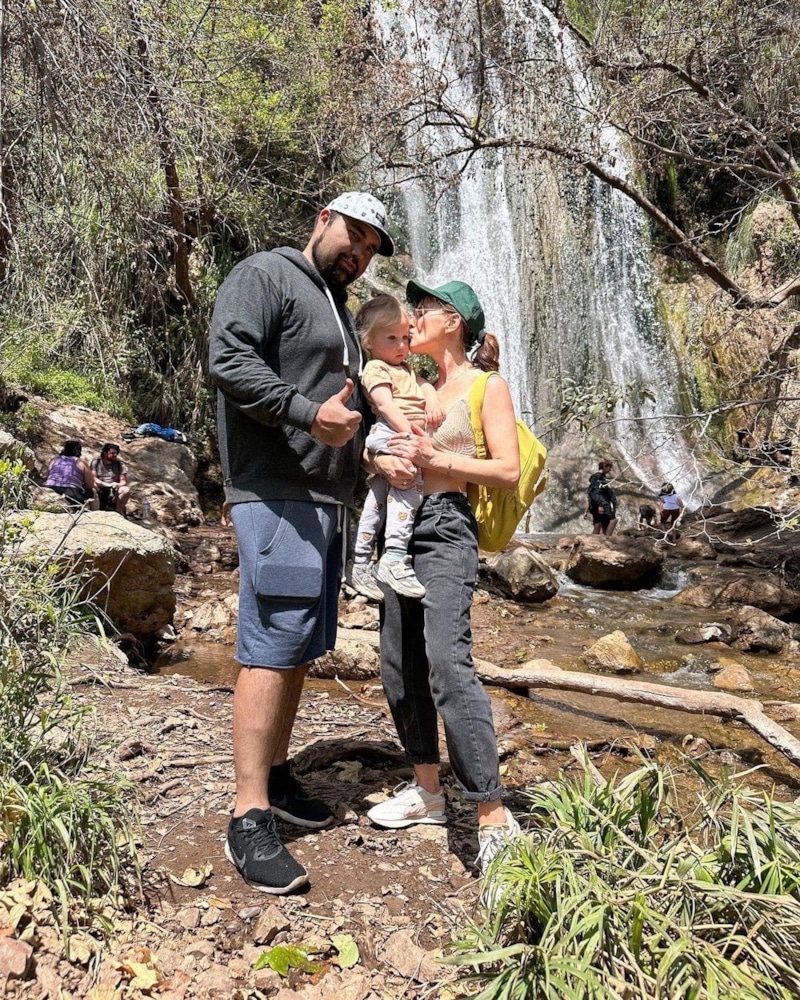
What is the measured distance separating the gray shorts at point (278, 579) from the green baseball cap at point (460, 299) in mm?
801

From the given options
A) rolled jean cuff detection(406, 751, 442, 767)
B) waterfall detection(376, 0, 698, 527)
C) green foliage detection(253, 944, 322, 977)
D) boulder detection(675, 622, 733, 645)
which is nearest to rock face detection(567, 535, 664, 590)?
boulder detection(675, 622, 733, 645)

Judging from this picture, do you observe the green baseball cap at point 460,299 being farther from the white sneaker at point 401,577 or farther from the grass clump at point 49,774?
the grass clump at point 49,774

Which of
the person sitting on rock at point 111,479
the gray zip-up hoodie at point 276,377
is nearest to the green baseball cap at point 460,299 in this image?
the gray zip-up hoodie at point 276,377

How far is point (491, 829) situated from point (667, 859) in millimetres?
639

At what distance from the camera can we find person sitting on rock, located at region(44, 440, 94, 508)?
827 cm

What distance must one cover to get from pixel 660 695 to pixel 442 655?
2464 mm

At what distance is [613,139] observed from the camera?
1571cm

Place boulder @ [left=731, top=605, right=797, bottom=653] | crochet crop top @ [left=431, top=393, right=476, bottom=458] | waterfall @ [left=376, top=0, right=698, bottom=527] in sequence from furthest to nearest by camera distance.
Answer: waterfall @ [left=376, top=0, right=698, bottom=527] → boulder @ [left=731, top=605, right=797, bottom=653] → crochet crop top @ [left=431, top=393, right=476, bottom=458]

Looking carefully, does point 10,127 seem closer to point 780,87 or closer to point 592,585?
point 592,585

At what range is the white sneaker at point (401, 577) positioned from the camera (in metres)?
2.45

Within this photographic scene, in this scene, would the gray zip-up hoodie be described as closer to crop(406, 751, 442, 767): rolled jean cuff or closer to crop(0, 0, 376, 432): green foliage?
crop(406, 751, 442, 767): rolled jean cuff

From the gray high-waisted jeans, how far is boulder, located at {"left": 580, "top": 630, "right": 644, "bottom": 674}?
390 cm

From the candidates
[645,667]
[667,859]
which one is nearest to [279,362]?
[667,859]

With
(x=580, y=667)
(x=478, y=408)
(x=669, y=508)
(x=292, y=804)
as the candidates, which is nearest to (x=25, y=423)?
(x=580, y=667)
